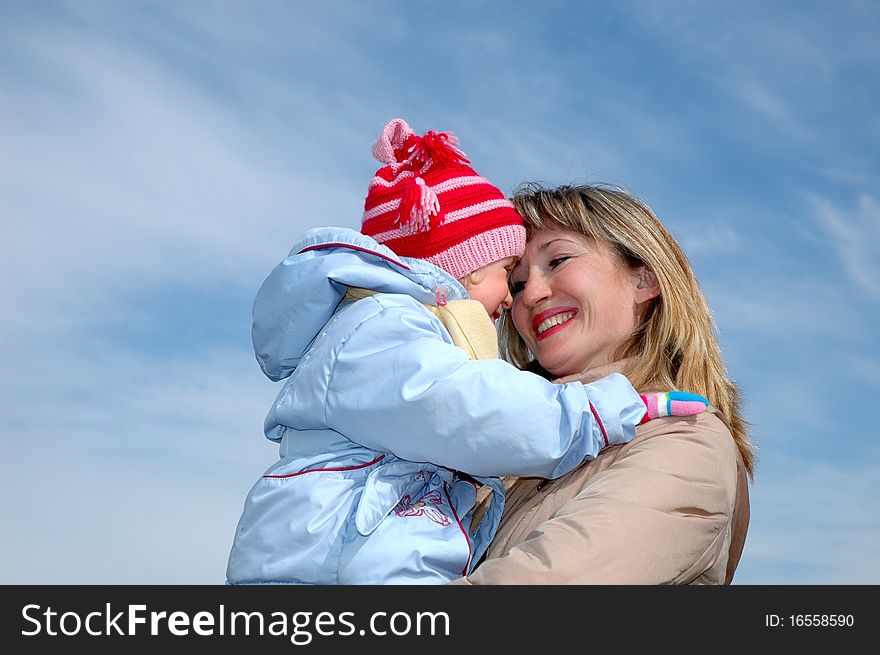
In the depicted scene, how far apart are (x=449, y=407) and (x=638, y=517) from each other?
647 mm

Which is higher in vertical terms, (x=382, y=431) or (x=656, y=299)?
(x=656, y=299)

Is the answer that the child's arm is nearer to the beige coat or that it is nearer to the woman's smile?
the beige coat

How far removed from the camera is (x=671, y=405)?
124 inches

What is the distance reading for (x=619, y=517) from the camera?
272cm

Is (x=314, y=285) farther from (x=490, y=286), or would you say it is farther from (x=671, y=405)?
(x=671, y=405)

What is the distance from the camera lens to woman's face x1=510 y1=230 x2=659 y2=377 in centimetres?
404

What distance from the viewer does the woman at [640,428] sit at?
268 centimetres

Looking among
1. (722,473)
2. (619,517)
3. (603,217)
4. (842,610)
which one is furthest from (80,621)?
(603,217)

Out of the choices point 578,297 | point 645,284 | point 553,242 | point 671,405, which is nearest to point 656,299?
point 645,284

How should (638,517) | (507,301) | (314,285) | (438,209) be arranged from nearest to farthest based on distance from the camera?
(638,517), (314,285), (438,209), (507,301)

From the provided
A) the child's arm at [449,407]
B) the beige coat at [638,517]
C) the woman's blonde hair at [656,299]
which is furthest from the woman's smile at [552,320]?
the child's arm at [449,407]

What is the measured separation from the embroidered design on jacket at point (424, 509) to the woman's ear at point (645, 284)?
1.54m

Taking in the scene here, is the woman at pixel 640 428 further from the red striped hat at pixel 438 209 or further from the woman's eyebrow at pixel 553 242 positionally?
the red striped hat at pixel 438 209

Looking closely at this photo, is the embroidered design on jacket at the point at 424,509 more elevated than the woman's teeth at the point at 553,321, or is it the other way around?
the woman's teeth at the point at 553,321
